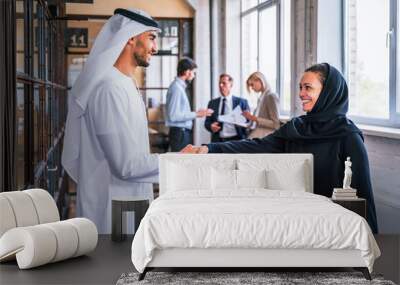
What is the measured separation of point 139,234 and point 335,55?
356cm

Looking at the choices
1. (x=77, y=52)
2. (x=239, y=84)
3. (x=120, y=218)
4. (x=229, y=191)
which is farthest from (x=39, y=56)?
(x=239, y=84)

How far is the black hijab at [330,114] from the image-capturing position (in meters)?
6.62

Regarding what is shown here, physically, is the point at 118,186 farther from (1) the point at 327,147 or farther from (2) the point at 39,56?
(1) the point at 327,147

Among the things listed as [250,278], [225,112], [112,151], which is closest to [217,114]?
[225,112]

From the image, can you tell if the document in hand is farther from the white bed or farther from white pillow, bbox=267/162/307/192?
the white bed

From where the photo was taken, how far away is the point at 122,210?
247 inches

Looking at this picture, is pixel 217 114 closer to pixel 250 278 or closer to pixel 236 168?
pixel 236 168

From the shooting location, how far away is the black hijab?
6.62 meters

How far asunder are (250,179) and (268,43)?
5.15m

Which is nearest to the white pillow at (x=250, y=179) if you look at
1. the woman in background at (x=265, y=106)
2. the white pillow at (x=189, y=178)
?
the white pillow at (x=189, y=178)

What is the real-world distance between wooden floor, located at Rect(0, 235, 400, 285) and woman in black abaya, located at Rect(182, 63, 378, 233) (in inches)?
26.9

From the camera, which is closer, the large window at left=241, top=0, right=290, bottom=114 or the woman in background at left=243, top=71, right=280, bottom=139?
the woman in background at left=243, top=71, right=280, bottom=139

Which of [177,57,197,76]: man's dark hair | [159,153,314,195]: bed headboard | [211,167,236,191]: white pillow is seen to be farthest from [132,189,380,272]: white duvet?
[177,57,197,76]: man's dark hair

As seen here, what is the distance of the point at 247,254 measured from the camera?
506 cm
